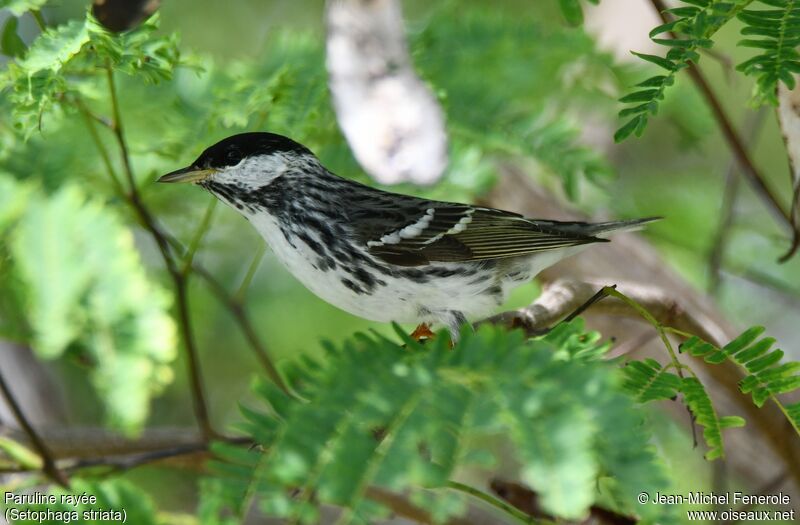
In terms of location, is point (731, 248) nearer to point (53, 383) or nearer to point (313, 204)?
point (313, 204)

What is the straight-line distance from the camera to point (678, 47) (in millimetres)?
2092

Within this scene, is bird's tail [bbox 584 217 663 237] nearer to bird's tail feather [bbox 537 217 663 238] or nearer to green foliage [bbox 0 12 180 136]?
bird's tail feather [bbox 537 217 663 238]

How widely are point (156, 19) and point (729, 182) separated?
122 inches

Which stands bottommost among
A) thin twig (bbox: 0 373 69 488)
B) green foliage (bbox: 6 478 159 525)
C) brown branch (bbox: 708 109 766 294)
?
green foliage (bbox: 6 478 159 525)

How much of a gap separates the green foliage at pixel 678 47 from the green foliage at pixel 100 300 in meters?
Result: 1.23

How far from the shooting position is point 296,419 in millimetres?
1441

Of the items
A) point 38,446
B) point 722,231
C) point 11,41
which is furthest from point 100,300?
point 722,231

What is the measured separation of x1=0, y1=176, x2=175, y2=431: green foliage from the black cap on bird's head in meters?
0.52

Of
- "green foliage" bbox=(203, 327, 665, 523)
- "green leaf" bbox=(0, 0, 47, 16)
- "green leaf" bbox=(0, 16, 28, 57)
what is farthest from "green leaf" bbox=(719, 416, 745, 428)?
"green leaf" bbox=(0, 16, 28, 57)

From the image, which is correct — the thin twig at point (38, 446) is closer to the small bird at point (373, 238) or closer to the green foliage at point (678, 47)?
the small bird at point (373, 238)

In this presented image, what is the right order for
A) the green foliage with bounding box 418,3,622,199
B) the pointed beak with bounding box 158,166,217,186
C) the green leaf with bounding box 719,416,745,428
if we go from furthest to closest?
the green foliage with bounding box 418,3,622,199, the pointed beak with bounding box 158,166,217,186, the green leaf with bounding box 719,416,745,428

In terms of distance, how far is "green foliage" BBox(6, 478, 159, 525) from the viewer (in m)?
1.67

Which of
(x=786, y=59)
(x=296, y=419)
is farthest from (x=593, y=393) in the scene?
(x=786, y=59)

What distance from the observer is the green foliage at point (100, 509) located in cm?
167
